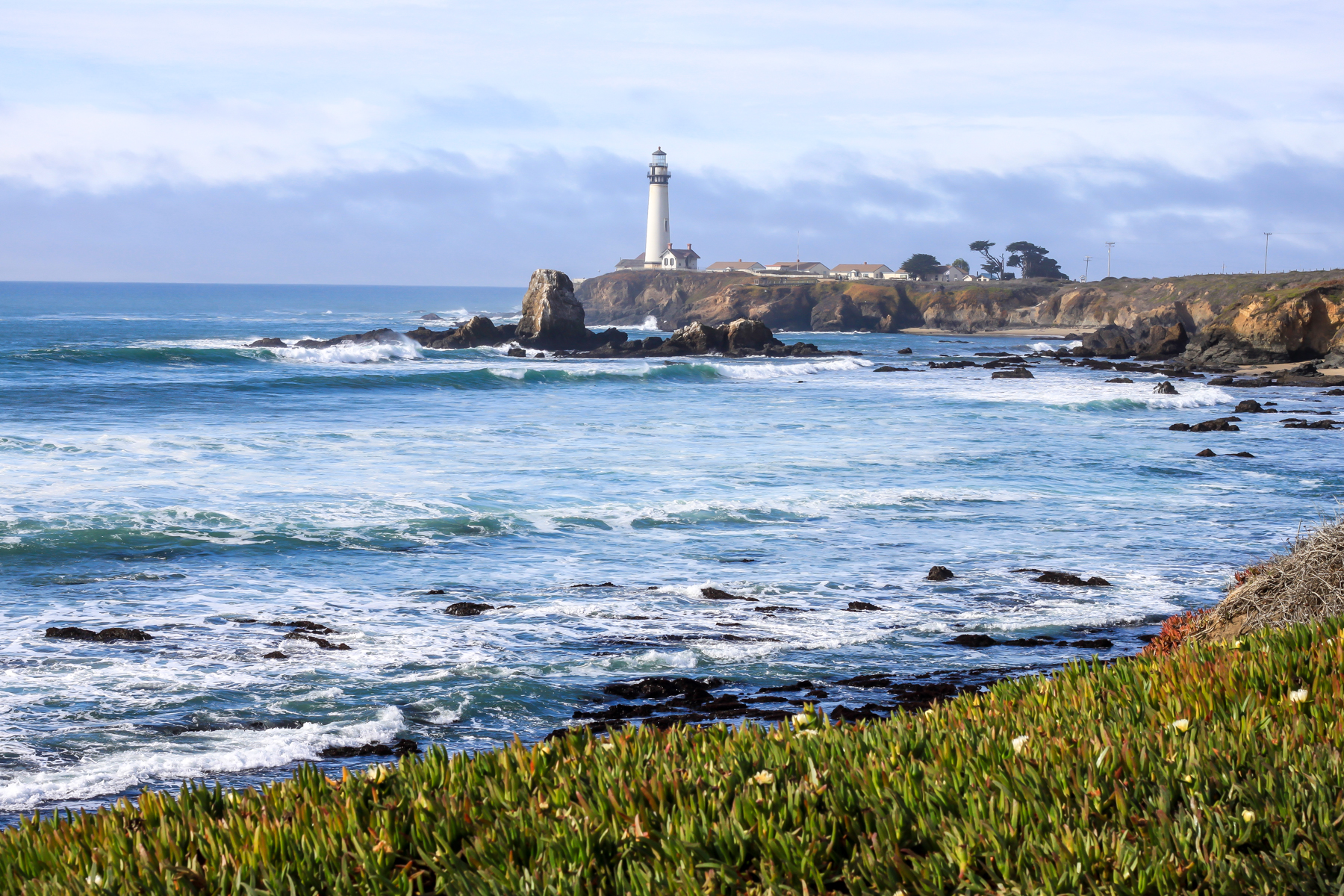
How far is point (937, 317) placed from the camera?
123812 millimetres

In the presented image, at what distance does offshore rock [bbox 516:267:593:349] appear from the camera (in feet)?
258

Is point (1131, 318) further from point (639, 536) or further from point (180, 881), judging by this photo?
point (180, 881)

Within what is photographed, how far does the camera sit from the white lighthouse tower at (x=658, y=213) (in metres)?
138

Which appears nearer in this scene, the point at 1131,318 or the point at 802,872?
the point at 802,872

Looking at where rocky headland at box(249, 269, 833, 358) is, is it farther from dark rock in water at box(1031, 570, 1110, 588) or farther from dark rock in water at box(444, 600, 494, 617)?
dark rock in water at box(444, 600, 494, 617)

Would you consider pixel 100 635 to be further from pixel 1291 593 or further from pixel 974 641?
pixel 1291 593

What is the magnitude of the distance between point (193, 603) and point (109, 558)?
323cm

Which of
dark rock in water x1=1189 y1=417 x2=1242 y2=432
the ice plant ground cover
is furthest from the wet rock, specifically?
dark rock in water x1=1189 y1=417 x2=1242 y2=432

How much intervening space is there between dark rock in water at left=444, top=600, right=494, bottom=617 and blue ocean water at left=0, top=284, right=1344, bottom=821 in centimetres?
24

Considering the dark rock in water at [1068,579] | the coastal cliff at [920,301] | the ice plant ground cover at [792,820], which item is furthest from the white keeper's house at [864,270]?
the ice plant ground cover at [792,820]

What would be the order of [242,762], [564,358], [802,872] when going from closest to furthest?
1. [802,872]
2. [242,762]
3. [564,358]

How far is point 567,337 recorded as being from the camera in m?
79.1

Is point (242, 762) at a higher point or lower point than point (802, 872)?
lower

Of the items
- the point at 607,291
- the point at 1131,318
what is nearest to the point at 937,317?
the point at 1131,318
